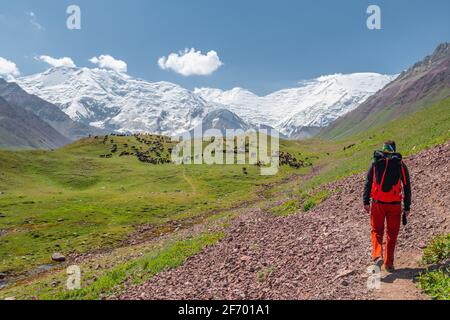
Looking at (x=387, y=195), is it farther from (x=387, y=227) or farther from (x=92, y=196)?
(x=92, y=196)

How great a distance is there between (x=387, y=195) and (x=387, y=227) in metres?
1.27

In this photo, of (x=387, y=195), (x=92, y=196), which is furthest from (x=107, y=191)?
(x=387, y=195)

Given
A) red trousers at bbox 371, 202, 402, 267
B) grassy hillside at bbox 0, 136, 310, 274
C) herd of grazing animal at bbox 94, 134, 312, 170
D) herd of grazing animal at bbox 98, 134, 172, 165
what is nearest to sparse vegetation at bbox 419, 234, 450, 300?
red trousers at bbox 371, 202, 402, 267

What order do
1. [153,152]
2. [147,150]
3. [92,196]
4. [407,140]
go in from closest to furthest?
1. [407,140]
2. [92,196]
3. [153,152]
4. [147,150]

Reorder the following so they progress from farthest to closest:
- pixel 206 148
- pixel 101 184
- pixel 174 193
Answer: pixel 206 148 < pixel 101 184 < pixel 174 193

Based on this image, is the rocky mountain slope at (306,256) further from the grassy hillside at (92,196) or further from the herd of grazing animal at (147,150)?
the herd of grazing animal at (147,150)

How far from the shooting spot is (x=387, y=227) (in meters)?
15.6

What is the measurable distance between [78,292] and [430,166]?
2306 cm

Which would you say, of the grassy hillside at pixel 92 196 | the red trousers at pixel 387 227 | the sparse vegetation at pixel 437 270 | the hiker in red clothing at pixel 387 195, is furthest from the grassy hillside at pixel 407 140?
the red trousers at pixel 387 227

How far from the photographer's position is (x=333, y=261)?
55.0 ft

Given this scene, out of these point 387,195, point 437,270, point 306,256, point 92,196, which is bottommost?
point 306,256

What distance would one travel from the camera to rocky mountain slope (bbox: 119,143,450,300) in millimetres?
15117
